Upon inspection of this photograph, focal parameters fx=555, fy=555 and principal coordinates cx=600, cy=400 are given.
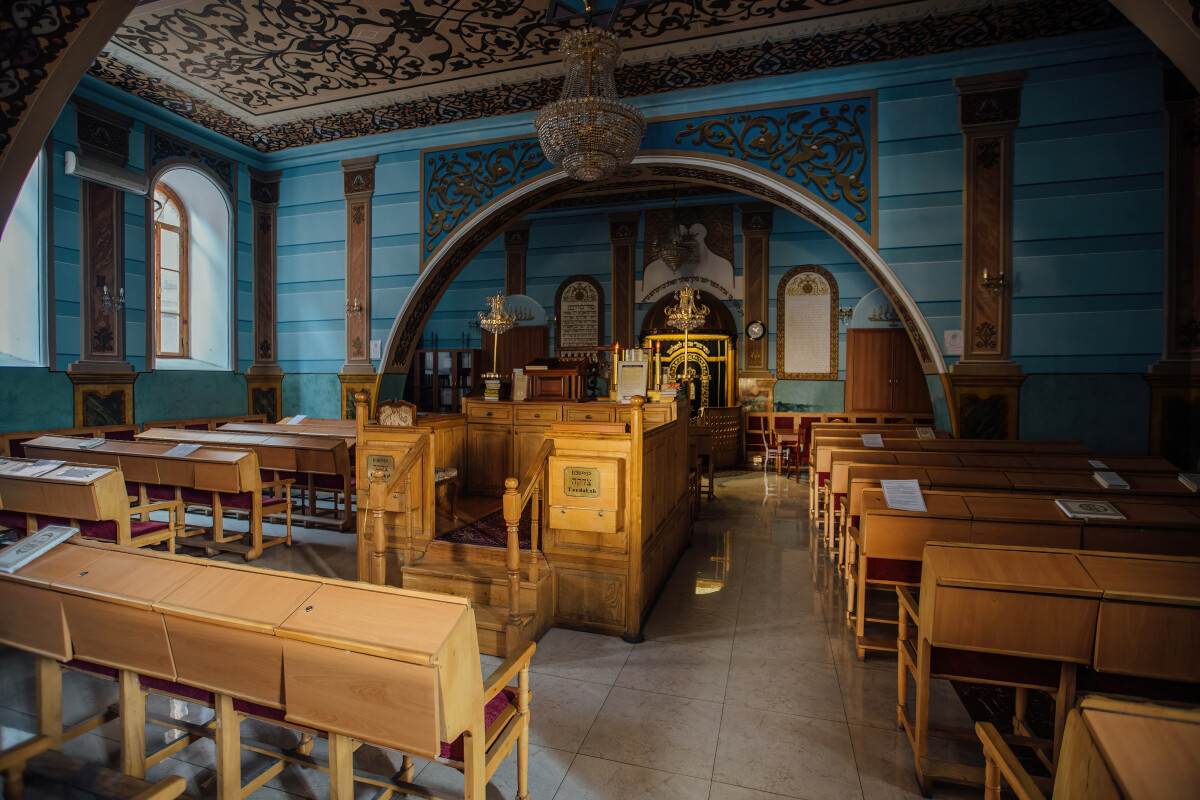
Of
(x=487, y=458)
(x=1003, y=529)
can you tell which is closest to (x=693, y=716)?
(x=1003, y=529)

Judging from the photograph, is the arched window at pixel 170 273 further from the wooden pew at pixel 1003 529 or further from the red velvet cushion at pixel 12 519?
the wooden pew at pixel 1003 529

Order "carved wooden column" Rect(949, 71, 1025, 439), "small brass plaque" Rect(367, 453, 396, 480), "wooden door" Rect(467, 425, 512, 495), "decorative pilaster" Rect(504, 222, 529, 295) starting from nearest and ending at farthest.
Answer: "small brass plaque" Rect(367, 453, 396, 480) < "wooden door" Rect(467, 425, 512, 495) < "carved wooden column" Rect(949, 71, 1025, 439) < "decorative pilaster" Rect(504, 222, 529, 295)

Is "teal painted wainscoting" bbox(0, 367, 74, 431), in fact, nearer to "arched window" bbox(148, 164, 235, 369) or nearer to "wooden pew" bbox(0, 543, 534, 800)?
"arched window" bbox(148, 164, 235, 369)

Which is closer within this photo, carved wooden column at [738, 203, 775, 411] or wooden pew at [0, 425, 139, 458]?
wooden pew at [0, 425, 139, 458]

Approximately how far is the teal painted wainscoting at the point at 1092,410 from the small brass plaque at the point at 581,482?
4845 millimetres

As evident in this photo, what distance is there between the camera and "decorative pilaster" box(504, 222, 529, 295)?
35.8 ft

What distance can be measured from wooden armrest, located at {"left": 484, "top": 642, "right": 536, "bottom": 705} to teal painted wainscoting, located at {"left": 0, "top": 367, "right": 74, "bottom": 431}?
6.85 m

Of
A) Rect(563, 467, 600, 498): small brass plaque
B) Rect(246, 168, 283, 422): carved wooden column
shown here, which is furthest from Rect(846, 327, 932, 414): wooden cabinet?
Rect(246, 168, 283, 422): carved wooden column

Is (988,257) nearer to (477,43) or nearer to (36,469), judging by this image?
(477,43)

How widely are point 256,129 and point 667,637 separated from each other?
8390mm

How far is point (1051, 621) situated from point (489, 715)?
1915mm

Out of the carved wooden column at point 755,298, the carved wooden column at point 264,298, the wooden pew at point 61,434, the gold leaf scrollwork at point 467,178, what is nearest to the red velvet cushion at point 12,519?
the wooden pew at point 61,434

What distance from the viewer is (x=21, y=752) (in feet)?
4.02

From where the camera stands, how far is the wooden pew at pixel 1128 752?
95 centimetres
